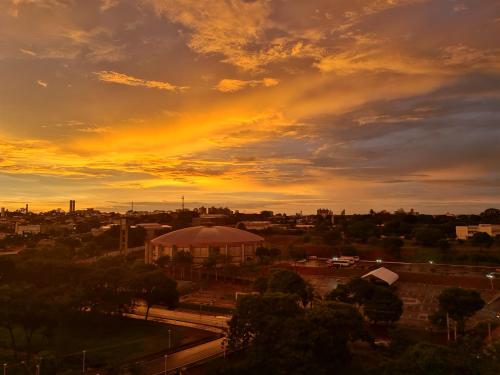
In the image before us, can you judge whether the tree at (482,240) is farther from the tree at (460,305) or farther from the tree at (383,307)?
the tree at (383,307)

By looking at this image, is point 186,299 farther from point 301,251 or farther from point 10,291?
point 301,251

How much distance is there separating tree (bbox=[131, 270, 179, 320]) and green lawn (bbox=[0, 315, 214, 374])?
6.52 ft

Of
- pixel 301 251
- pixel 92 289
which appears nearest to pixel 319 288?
pixel 301 251

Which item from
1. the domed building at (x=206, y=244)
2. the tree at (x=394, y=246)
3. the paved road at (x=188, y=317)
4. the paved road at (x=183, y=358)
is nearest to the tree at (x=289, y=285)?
the paved road at (x=188, y=317)

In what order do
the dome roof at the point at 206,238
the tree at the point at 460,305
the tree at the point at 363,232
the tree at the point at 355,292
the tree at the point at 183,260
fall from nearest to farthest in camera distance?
the tree at the point at 460,305
the tree at the point at 355,292
the tree at the point at 183,260
the dome roof at the point at 206,238
the tree at the point at 363,232

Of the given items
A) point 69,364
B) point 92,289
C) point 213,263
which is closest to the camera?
point 69,364

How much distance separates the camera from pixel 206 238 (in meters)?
75.2

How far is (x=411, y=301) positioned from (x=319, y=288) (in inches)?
420

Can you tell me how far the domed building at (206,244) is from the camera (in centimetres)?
7394

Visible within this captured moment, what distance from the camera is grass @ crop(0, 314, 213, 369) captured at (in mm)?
27578

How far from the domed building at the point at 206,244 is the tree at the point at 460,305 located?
139ft

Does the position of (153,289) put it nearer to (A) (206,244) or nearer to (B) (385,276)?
(B) (385,276)

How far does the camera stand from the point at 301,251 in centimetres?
7425

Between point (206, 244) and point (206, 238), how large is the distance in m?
1.56
